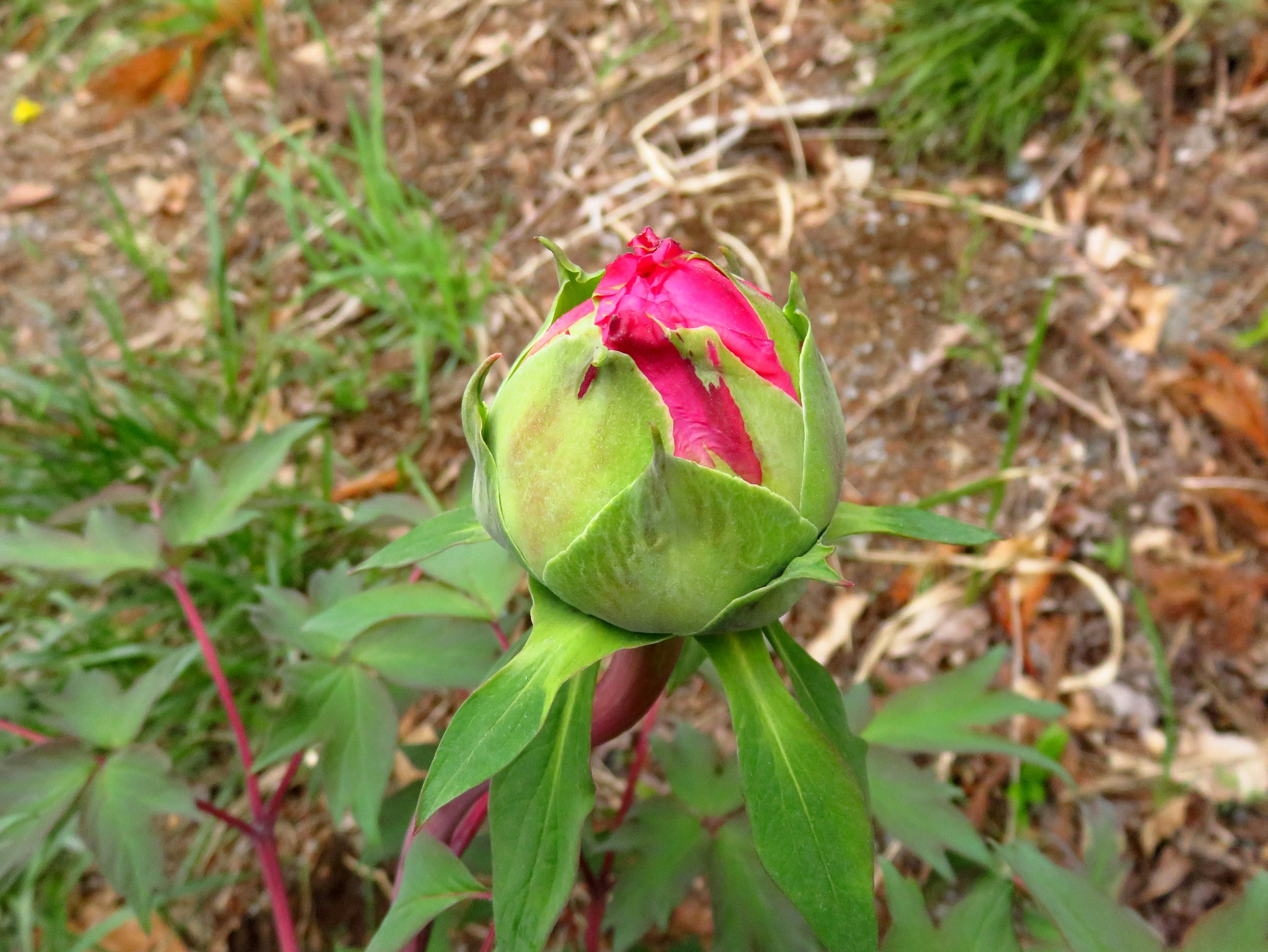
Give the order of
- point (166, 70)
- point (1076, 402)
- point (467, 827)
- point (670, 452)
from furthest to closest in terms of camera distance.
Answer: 1. point (166, 70)
2. point (1076, 402)
3. point (467, 827)
4. point (670, 452)

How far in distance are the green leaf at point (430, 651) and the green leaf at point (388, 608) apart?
2 cm

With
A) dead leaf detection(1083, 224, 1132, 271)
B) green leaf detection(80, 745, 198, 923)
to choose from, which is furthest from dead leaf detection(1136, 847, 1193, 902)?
green leaf detection(80, 745, 198, 923)

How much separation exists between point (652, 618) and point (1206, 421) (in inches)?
61.9

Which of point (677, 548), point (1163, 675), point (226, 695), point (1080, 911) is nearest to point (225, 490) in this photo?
point (226, 695)

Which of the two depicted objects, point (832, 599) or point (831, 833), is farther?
point (832, 599)

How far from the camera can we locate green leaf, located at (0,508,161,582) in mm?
1060

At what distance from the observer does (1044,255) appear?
1998 millimetres

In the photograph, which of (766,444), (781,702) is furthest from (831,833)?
(766,444)

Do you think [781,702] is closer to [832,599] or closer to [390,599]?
[390,599]

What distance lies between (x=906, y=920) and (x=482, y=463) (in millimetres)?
521

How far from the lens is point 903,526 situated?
0.67 meters

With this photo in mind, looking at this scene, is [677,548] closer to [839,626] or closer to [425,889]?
[425,889]

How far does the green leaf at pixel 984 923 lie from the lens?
0.71 m

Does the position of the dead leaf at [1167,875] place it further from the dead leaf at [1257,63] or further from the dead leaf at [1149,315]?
the dead leaf at [1257,63]
